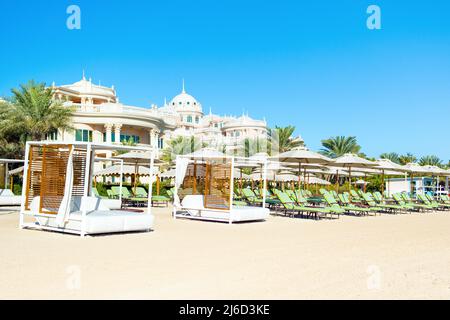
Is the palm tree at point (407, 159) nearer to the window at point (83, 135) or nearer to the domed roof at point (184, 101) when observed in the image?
the window at point (83, 135)

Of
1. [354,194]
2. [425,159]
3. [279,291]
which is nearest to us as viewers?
[279,291]

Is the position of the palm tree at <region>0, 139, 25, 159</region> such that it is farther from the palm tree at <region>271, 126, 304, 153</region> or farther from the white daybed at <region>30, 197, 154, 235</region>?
the palm tree at <region>271, 126, 304, 153</region>

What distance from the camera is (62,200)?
10812 mm

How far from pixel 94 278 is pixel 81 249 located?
2648 mm

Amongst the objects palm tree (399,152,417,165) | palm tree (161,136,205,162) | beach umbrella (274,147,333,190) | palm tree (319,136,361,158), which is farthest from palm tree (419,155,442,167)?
beach umbrella (274,147,333,190)

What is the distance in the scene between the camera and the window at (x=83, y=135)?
4119 cm

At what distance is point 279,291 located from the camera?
5.25 meters

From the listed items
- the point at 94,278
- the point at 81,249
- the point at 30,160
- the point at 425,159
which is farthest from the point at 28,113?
the point at 425,159

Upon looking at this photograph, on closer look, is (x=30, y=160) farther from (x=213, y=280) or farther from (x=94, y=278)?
(x=213, y=280)

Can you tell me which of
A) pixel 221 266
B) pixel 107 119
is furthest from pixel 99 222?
pixel 107 119

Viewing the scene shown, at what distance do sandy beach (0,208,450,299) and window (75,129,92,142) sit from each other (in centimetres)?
3097

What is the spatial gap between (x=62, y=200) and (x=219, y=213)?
5333 millimetres

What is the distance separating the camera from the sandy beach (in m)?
5.20
